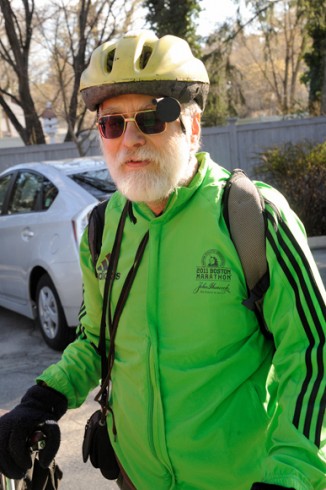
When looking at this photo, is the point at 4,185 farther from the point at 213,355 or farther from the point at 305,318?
the point at 305,318

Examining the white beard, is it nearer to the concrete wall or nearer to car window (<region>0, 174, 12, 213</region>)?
car window (<region>0, 174, 12, 213</region>)

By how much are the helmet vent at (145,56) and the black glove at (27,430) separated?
92 cm

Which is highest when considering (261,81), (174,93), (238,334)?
(174,93)

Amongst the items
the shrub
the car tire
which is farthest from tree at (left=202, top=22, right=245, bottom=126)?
the car tire

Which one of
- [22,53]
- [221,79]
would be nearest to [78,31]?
[22,53]

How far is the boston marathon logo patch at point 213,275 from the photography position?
1736 millimetres

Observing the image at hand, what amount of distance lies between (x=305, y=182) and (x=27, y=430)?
878cm

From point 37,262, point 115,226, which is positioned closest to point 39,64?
point 37,262

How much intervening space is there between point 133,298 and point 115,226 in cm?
24

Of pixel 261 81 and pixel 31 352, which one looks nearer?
pixel 31 352

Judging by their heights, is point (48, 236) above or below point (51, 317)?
above

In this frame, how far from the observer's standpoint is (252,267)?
170 cm

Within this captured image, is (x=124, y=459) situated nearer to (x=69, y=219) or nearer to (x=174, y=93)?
(x=174, y=93)

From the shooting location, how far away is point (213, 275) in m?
1.75
